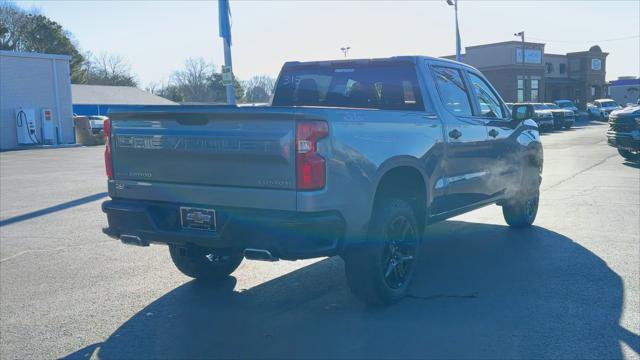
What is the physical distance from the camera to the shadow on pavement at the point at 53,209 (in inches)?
392

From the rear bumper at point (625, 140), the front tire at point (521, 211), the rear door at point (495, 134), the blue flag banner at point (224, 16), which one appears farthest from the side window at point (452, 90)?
the rear bumper at point (625, 140)

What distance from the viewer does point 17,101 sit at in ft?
106

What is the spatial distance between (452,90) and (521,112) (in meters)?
1.47

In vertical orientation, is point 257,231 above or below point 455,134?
below

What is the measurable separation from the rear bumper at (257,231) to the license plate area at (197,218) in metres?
0.03

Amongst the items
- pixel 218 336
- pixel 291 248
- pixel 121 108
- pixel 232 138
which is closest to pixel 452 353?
pixel 291 248

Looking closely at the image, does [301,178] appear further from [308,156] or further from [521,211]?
[521,211]

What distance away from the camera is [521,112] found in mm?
7605

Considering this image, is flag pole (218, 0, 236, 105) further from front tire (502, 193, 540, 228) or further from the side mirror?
the side mirror

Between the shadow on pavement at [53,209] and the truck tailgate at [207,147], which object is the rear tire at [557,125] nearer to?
the shadow on pavement at [53,209]

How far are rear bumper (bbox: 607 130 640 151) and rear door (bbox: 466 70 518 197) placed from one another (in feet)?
33.8

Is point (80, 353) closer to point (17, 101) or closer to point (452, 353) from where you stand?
point (452, 353)

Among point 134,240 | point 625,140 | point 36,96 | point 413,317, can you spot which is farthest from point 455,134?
→ point 36,96

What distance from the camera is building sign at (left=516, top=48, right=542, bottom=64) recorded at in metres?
58.8
